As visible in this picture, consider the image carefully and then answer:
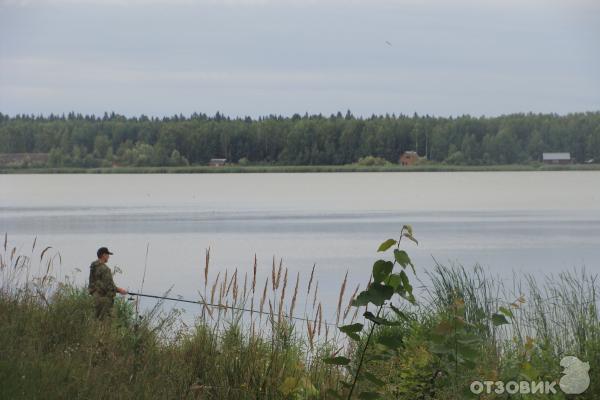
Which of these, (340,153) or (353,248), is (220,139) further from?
(353,248)

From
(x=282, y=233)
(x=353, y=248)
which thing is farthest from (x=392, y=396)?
(x=282, y=233)

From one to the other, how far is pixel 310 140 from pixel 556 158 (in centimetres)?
4142

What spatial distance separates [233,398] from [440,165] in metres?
165

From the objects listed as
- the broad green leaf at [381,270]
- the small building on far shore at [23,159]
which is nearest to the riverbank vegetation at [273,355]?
the broad green leaf at [381,270]

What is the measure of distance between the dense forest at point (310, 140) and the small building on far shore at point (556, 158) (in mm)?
1094

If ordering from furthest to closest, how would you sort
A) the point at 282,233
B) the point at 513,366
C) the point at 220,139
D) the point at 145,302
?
the point at 220,139, the point at 282,233, the point at 145,302, the point at 513,366

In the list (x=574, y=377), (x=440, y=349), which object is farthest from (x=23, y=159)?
(x=440, y=349)

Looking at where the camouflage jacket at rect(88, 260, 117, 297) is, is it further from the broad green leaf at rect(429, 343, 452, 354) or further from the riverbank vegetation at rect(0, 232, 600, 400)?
the broad green leaf at rect(429, 343, 452, 354)

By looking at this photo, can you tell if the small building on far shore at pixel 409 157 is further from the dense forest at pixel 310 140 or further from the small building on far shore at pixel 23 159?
the small building on far shore at pixel 23 159

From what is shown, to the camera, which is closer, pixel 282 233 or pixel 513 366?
pixel 513 366

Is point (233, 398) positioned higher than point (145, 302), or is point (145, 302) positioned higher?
point (233, 398)

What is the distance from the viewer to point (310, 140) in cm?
16462

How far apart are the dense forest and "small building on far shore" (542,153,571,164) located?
1.09 meters

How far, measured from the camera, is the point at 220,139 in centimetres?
16612
